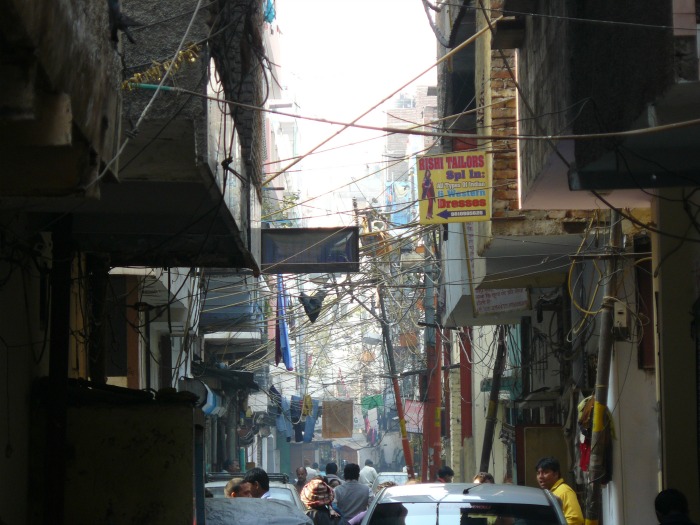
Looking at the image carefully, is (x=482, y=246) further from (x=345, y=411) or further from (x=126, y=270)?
(x=345, y=411)

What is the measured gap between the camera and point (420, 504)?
714 centimetres

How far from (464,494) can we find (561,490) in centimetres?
264

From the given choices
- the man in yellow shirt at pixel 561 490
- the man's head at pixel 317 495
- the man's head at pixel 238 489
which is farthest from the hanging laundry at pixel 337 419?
the man in yellow shirt at pixel 561 490

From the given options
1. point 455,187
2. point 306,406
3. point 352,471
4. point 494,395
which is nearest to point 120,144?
point 455,187

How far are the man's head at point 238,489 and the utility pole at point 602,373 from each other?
3.47 metres

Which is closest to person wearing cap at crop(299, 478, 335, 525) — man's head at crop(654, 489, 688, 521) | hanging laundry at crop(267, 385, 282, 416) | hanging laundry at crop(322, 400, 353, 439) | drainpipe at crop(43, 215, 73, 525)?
drainpipe at crop(43, 215, 73, 525)

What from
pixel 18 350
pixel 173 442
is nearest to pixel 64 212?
pixel 18 350

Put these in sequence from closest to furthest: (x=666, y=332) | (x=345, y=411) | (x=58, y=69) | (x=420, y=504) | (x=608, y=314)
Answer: (x=58, y=69) < (x=420, y=504) < (x=666, y=332) < (x=608, y=314) < (x=345, y=411)

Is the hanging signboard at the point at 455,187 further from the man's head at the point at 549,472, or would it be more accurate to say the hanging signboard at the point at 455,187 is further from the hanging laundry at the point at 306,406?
the hanging laundry at the point at 306,406

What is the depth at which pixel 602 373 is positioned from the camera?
9500mm

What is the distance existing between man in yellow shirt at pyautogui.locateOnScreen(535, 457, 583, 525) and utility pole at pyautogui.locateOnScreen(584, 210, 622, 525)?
0.65ft

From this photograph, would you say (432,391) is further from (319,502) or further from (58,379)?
(58,379)

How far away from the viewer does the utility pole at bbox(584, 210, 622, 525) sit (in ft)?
31.1

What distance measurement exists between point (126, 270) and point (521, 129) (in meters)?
4.88
